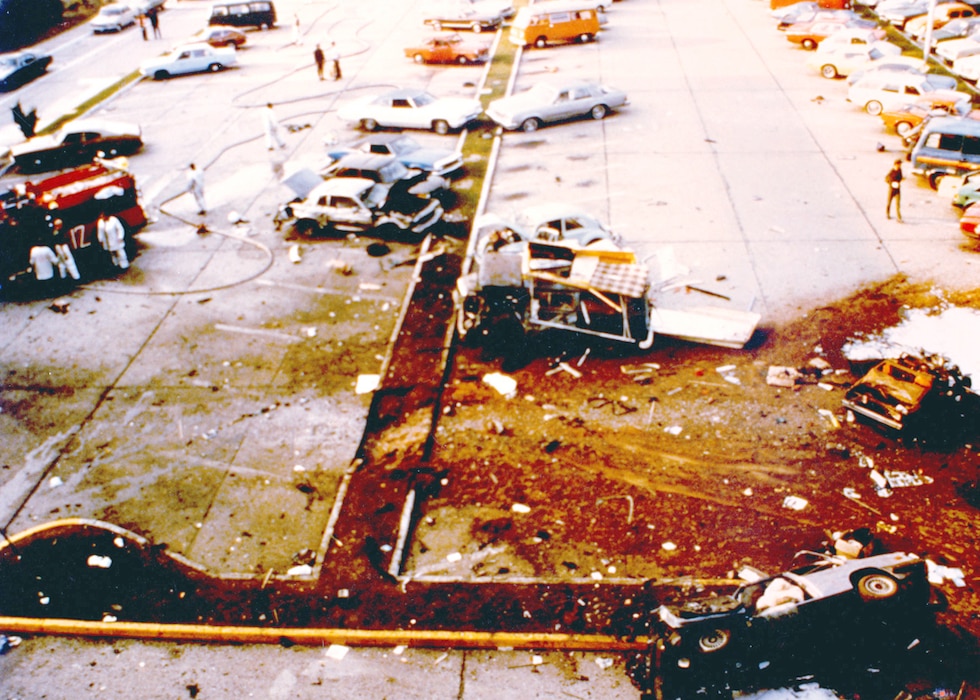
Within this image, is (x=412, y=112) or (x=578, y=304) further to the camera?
(x=412, y=112)

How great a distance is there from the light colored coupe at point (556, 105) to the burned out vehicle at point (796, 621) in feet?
51.7

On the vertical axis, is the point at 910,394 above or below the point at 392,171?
below

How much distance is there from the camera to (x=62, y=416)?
36.3 feet

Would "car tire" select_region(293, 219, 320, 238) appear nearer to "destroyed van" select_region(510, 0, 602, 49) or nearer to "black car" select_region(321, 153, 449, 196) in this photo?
"black car" select_region(321, 153, 449, 196)

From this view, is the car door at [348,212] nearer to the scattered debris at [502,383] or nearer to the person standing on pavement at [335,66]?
the scattered debris at [502,383]

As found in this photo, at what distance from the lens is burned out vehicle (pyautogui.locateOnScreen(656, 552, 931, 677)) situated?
627 centimetres

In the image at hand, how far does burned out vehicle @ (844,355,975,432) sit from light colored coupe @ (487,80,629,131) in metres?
12.5

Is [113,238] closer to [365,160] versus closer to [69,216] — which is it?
[69,216]

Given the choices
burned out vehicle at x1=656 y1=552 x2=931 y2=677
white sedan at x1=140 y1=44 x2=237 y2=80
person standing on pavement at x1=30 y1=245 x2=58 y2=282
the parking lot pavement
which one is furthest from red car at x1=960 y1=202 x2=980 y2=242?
white sedan at x1=140 y1=44 x2=237 y2=80

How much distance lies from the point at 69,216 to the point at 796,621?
15626 mm

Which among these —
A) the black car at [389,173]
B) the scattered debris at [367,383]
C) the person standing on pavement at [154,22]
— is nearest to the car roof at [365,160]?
the black car at [389,173]

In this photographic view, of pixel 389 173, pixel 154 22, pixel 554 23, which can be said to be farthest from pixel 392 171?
pixel 154 22

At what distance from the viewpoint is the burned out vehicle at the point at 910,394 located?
9.22 m

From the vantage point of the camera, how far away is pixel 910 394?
9.26 meters
